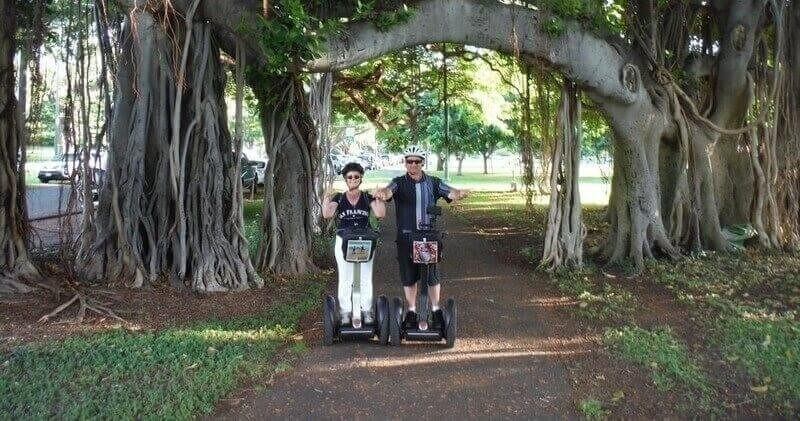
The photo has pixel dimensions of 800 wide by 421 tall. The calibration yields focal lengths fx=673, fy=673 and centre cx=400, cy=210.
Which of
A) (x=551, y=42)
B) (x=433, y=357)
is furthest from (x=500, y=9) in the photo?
(x=433, y=357)

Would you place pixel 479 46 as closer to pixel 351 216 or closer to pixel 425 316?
pixel 351 216

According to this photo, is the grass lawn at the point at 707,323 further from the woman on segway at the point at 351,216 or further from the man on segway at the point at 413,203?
the woman on segway at the point at 351,216

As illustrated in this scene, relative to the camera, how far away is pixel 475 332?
6.25 metres

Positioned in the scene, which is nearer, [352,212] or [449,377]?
[449,377]

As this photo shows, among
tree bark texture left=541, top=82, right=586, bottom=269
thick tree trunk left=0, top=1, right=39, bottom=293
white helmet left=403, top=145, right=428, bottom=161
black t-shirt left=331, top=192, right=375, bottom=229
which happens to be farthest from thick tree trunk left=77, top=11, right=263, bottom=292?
tree bark texture left=541, top=82, right=586, bottom=269

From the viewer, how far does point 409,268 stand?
223 inches

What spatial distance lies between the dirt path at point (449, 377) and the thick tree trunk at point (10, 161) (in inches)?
159

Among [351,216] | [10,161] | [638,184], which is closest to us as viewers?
[351,216]

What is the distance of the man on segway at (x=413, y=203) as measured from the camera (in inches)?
215

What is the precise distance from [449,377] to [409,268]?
110 cm

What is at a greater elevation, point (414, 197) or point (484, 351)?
point (414, 197)

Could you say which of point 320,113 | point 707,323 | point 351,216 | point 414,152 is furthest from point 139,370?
point 320,113

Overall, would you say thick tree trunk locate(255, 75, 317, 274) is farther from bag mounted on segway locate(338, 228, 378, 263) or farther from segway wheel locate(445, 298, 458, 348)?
segway wheel locate(445, 298, 458, 348)

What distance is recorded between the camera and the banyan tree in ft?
25.0
